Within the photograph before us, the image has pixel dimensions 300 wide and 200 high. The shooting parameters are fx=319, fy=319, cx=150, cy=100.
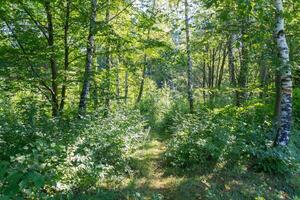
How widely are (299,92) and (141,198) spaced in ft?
28.6

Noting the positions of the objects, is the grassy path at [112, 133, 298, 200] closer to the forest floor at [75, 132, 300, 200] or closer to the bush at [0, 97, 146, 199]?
the forest floor at [75, 132, 300, 200]

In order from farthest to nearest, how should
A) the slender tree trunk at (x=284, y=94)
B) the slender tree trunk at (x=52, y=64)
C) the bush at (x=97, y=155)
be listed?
the slender tree trunk at (x=52, y=64) < the slender tree trunk at (x=284, y=94) < the bush at (x=97, y=155)

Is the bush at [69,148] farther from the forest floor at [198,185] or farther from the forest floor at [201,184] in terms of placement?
the forest floor at [201,184]

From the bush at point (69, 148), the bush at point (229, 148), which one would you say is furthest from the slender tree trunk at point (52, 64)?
the bush at point (229, 148)

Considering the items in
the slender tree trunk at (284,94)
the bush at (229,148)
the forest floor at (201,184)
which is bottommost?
the forest floor at (201,184)

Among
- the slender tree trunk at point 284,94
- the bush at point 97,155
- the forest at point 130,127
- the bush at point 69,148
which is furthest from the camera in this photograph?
the slender tree trunk at point 284,94

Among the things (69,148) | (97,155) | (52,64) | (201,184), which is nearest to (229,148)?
(201,184)

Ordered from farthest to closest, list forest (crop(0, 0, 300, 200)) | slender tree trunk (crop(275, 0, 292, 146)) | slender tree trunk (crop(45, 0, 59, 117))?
slender tree trunk (crop(45, 0, 59, 117)), slender tree trunk (crop(275, 0, 292, 146)), forest (crop(0, 0, 300, 200))

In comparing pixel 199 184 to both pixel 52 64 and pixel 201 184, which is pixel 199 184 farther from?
pixel 52 64

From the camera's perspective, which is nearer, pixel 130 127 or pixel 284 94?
pixel 284 94

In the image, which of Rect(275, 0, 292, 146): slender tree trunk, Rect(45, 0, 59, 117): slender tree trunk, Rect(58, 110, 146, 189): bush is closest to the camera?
Rect(58, 110, 146, 189): bush

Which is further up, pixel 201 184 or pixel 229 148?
pixel 229 148

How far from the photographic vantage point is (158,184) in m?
6.89

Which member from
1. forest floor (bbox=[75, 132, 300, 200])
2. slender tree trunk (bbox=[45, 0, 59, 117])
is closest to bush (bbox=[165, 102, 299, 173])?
forest floor (bbox=[75, 132, 300, 200])
